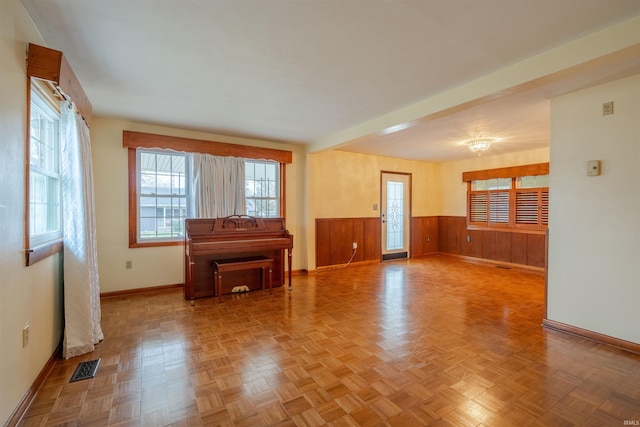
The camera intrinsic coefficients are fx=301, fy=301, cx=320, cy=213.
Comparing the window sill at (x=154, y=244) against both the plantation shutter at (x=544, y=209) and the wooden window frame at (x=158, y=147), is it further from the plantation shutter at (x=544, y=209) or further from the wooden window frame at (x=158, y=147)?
the plantation shutter at (x=544, y=209)

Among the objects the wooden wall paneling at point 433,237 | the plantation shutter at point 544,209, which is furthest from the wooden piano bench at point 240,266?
the plantation shutter at point 544,209

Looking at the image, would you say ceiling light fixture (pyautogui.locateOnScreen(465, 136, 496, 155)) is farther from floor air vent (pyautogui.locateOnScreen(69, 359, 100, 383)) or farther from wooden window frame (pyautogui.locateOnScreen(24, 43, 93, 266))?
floor air vent (pyautogui.locateOnScreen(69, 359, 100, 383))

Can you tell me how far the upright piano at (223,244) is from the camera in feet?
12.6

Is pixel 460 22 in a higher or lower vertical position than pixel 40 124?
higher

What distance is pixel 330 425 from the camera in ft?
5.36

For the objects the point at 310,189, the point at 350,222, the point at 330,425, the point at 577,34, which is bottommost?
the point at 330,425

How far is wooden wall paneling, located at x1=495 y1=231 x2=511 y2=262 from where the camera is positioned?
19.7ft

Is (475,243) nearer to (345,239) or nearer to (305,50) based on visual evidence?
(345,239)

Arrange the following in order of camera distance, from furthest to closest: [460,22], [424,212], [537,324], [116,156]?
[424,212]
[116,156]
[537,324]
[460,22]

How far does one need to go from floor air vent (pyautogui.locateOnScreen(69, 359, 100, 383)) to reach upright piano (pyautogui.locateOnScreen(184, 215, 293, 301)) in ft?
4.95

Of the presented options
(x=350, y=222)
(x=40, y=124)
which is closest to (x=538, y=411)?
(x=40, y=124)

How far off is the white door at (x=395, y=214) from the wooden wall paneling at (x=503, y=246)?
180cm

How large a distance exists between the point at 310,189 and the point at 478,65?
3.43 meters

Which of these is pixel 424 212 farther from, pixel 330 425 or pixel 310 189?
pixel 330 425
